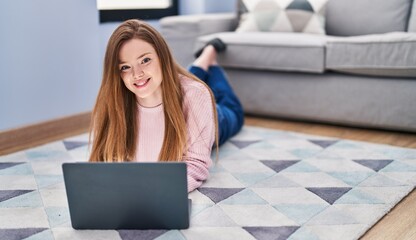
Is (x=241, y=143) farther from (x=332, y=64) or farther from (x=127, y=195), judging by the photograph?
(x=127, y=195)

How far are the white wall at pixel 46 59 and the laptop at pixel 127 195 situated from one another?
40.4 inches

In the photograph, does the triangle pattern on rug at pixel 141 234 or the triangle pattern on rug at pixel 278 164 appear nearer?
A: the triangle pattern on rug at pixel 141 234

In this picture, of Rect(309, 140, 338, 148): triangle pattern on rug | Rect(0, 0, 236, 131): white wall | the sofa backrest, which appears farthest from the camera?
the sofa backrest

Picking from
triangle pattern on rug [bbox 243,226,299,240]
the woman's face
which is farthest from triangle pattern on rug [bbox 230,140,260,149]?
triangle pattern on rug [bbox 243,226,299,240]

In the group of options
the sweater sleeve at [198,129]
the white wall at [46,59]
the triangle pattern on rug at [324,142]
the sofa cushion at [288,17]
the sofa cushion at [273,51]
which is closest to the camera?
the sweater sleeve at [198,129]

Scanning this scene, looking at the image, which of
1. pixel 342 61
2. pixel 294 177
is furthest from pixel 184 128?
pixel 342 61

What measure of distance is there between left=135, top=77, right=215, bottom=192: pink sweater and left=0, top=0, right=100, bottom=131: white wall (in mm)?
818

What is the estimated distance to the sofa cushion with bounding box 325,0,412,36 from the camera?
2357mm

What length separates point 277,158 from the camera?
1.78 m

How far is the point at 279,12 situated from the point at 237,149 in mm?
986

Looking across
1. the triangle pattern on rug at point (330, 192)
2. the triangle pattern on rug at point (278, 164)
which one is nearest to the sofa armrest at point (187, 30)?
the triangle pattern on rug at point (278, 164)

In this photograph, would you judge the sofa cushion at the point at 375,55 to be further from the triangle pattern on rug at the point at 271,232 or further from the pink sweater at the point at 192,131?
the triangle pattern on rug at the point at 271,232

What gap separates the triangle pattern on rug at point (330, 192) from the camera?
1.40m

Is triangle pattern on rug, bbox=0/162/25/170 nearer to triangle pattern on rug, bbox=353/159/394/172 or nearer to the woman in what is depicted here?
the woman
